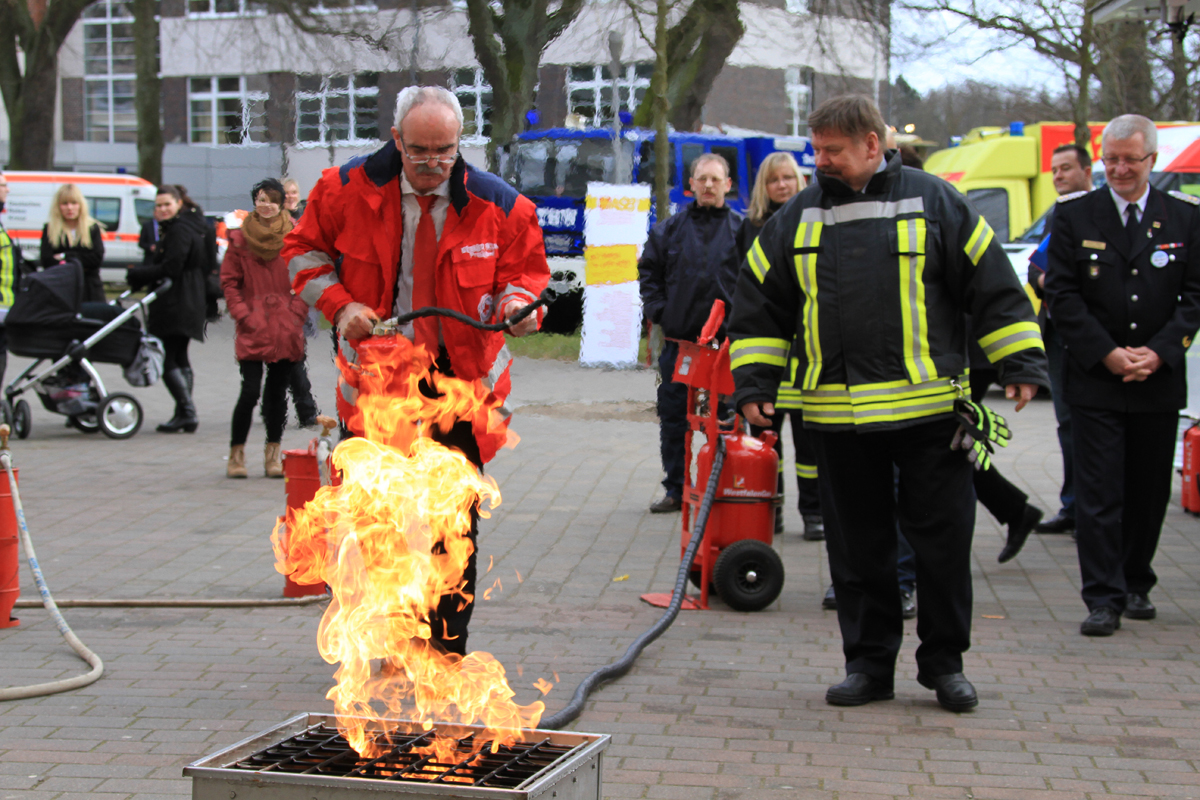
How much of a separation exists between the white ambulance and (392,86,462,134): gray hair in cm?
2538

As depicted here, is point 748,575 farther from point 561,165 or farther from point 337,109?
point 561,165

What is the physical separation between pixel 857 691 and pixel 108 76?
42.0 metres

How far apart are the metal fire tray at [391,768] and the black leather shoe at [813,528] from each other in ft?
15.2

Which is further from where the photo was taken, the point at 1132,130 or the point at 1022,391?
the point at 1132,130

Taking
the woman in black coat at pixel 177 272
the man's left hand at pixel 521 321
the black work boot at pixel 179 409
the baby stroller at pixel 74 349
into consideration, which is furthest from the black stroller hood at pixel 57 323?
Answer: the man's left hand at pixel 521 321

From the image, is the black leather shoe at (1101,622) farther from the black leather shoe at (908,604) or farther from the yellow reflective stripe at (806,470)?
the yellow reflective stripe at (806,470)

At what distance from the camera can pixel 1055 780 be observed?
390 centimetres

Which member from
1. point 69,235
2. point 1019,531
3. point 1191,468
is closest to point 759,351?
point 1019,531

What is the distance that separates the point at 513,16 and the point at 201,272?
264 inches

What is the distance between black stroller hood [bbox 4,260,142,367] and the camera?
35.2 feet

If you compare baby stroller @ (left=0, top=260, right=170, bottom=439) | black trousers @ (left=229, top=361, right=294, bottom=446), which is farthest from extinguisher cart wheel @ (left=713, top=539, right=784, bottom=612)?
baby stroller @ (left=0, top=260, right=170, bottom=439)

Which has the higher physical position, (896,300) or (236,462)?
(896,300)

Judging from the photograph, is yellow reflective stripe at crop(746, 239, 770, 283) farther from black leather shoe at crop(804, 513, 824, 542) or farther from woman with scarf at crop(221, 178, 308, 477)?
woman with scarf at crop(221, 178, 308, 477)

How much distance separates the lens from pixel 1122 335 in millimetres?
5746
